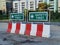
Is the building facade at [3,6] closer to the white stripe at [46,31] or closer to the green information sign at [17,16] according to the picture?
the green information sign at [17,16]

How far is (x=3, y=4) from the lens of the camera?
4800 cm

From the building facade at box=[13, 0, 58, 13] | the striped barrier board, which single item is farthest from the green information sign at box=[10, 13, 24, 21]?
the building facade at box=[13, 0, 58, 13]

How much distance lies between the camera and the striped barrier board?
15742 mm

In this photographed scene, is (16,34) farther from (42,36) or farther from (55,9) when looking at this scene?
(55,9)

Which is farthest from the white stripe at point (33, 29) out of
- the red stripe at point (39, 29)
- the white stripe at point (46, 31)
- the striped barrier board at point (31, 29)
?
the white stripe at point (46, 31)

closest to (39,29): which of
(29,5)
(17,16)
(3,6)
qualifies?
(17,16)

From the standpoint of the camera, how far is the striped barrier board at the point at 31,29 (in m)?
15.7

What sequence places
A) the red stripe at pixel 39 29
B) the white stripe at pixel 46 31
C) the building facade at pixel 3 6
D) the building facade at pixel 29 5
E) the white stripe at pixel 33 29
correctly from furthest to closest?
the building facade at pixel 3 6 → the building facade at pixel 29 5 → the white stripe at pixel 33 29 → the red stripe at pixel 39 29 → the white stripe at pixel 46 31

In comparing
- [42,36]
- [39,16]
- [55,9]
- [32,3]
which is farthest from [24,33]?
[32,3]

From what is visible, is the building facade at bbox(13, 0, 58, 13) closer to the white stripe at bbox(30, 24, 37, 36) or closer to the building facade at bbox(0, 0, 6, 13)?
the building facade at bbox(0, 0, 6, 13)

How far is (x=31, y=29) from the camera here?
1659 centimetres

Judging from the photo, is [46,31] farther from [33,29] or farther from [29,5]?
A: [29,5]

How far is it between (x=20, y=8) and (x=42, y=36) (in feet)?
100

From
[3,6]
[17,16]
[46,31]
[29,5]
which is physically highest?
[29,5]
